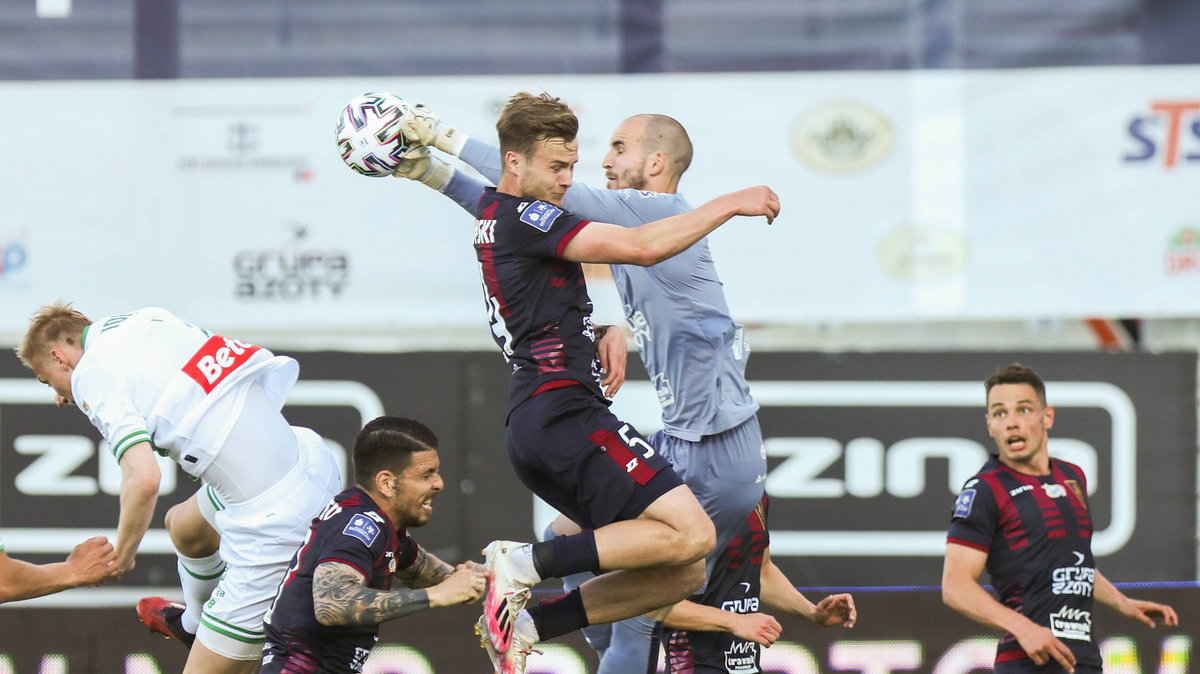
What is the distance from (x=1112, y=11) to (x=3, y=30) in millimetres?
6331

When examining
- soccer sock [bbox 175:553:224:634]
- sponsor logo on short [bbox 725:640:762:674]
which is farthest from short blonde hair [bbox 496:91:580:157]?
soccer sock [bbox 175:553:224:634]

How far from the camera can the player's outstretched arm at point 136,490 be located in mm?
4852

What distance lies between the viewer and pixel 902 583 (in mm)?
8406

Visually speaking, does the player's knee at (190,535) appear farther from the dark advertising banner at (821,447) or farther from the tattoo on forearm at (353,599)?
the dark advertising banner at (821,447)

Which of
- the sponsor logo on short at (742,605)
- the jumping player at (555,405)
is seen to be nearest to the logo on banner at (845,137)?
the sponsor logo on short at (742,605)

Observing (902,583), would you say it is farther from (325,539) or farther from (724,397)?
(325,539)

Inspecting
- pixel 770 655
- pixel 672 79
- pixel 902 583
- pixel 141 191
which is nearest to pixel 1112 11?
pixel 672 79

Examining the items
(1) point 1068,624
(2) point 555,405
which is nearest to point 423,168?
(2) point 555,405

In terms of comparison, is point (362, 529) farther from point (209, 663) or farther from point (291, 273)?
point (291, 273)

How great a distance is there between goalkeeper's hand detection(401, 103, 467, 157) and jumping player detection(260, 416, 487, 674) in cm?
95

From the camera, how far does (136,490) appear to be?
15.9ft

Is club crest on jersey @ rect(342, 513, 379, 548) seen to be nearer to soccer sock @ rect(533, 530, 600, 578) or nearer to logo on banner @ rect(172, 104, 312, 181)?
A: soccer sock @ rect(533, 530, 600, 578)

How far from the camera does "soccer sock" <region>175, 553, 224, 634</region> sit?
18.9 feet

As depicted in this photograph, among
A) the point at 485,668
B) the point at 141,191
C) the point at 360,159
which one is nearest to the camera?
the point at 360,159
